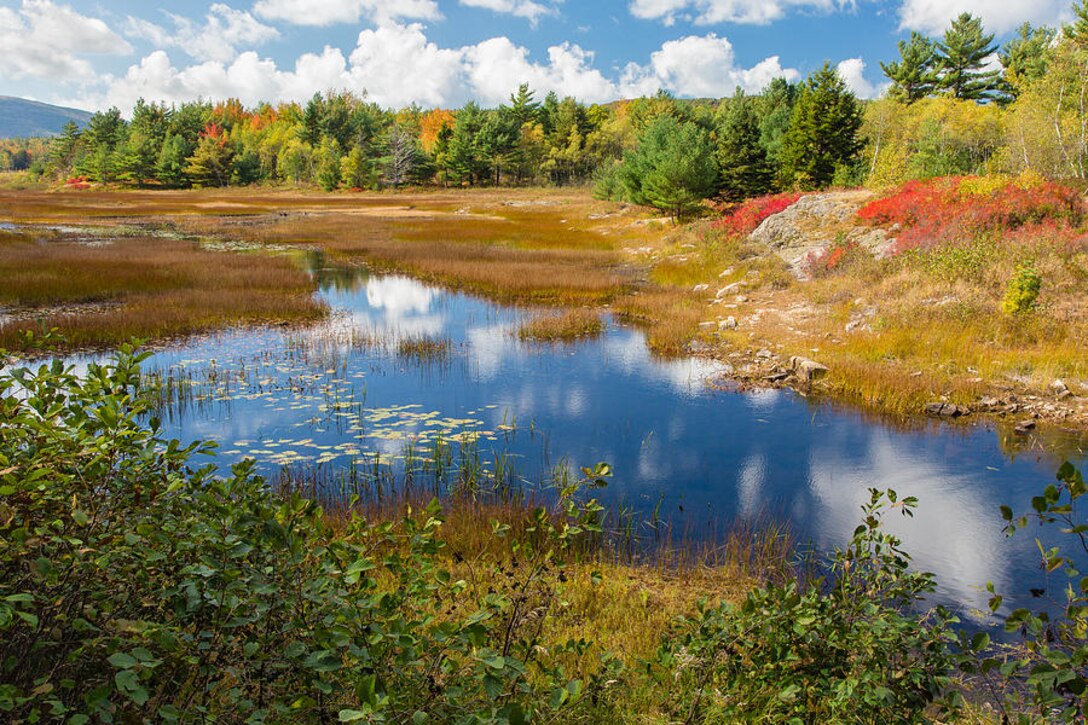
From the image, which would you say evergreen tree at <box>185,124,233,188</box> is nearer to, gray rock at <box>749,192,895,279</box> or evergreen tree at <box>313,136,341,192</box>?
evergreen tree at <box>313,136,341,192</box>

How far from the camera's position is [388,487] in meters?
8.95

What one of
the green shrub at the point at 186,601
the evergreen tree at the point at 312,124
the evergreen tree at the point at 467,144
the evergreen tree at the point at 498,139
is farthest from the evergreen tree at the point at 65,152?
the green shrub at the point at 186,601

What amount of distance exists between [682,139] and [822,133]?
31.7 feet

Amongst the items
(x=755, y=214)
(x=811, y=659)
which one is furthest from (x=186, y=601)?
(x=755, y=214)

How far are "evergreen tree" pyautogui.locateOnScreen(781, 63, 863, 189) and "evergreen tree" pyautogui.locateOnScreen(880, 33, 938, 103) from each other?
4037 cm

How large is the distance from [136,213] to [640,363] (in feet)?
207

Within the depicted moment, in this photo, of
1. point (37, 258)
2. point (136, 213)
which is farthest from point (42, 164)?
point (37, 258)

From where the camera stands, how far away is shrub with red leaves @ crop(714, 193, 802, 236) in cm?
3169

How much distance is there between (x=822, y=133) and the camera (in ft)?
134

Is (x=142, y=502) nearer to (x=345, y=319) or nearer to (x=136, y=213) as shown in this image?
(x=345, y=319)

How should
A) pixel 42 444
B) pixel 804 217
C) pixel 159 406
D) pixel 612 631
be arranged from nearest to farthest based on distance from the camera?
pixel 42 444
pixel 612 631
pixel 159 406
pixel 804 217

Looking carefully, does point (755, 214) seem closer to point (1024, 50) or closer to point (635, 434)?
point (635, 434)

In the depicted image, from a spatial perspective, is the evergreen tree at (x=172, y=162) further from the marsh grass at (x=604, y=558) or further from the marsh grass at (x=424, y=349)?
the marsh grass at (x=604, y=558)

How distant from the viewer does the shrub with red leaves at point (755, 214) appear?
31688 mm
